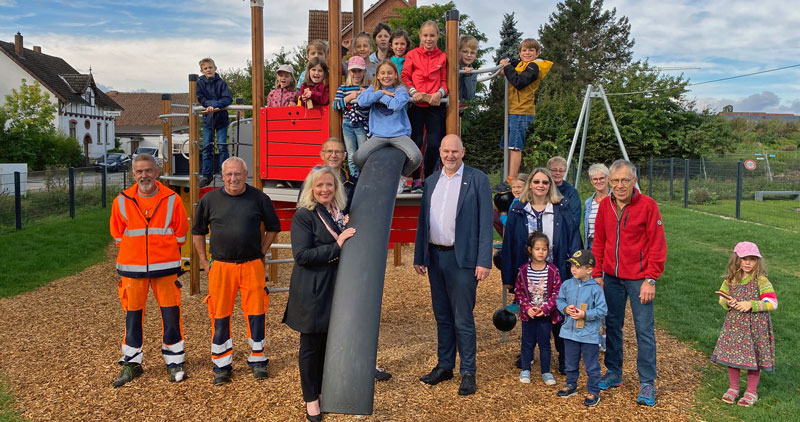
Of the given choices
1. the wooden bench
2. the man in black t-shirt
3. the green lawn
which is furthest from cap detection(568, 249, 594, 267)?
the wooden bench

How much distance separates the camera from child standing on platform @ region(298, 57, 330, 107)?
5.94 metres

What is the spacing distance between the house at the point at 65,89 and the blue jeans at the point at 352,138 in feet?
130

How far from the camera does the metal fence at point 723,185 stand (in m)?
19.1

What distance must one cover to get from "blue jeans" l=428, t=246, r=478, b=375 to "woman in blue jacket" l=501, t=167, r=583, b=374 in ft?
1.79

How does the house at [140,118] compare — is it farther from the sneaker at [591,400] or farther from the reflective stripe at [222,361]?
the sneaker at [591,400]

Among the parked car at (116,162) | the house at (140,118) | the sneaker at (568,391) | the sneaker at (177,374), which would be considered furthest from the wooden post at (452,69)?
the house at (140,118)

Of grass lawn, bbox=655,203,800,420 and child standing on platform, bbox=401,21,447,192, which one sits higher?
child standing on platform, bbox=401,21,447,192

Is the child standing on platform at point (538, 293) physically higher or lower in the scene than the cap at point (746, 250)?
lower

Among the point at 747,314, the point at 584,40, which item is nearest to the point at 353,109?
the point at 747,314

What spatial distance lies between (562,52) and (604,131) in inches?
970

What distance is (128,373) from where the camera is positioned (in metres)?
5.04

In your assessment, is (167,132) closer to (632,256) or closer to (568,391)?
(568,391)

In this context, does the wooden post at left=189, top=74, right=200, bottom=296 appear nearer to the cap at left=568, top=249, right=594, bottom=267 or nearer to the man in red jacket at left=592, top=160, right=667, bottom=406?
the cap at left=568, top=249, right=594, bottom=267

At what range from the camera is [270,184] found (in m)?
6.73
